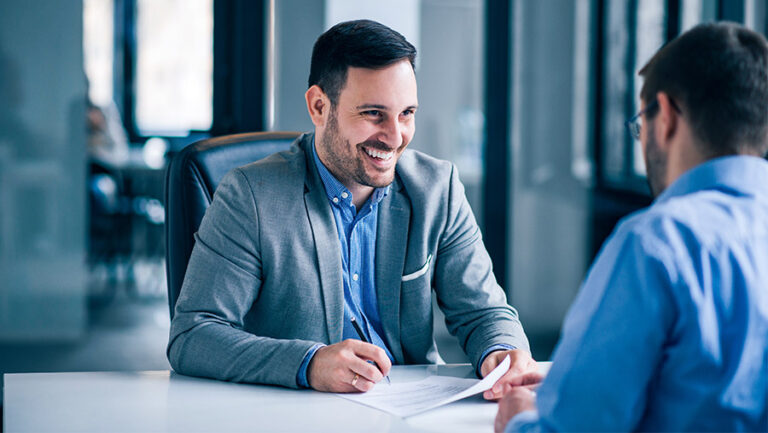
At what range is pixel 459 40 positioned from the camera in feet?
14.0

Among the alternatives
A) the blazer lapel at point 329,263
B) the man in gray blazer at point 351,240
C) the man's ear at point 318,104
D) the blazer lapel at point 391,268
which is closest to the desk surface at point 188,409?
the man in gray blazer at point 351,240

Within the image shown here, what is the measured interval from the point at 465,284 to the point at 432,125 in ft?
9.08

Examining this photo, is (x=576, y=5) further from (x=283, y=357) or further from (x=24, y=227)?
(x=283, y=357)

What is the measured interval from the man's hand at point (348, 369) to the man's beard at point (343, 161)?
0.42m

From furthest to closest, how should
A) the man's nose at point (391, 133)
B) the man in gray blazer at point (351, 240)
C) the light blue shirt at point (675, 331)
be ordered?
the man's nose at point (391, 133)
the man in gray blazer at point (351, 240)
the light blue shirt at point (675, 331)

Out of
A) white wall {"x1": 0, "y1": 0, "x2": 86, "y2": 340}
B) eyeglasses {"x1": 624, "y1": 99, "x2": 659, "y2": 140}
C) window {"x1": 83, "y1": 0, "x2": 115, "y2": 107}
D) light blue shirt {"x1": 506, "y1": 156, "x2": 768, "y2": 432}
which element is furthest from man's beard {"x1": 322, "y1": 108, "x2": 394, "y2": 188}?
window {"x1": 83, "y1": 0, "x2": 115, "y2": 107}

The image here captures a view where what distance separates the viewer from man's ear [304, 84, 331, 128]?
5.32ft

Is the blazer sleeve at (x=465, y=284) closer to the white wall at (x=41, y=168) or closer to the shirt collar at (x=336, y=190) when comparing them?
the shirt collar at (x=336, y=190)

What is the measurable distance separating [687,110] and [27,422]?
3.09 feet

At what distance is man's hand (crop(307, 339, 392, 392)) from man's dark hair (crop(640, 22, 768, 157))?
62 cm

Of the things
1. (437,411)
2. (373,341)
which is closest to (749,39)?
(437,411)

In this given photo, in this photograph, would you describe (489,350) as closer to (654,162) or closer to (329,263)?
(329,263)

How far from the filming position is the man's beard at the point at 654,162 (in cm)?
87

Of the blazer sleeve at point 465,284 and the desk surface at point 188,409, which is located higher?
the blazer sleeve at point 465,284
